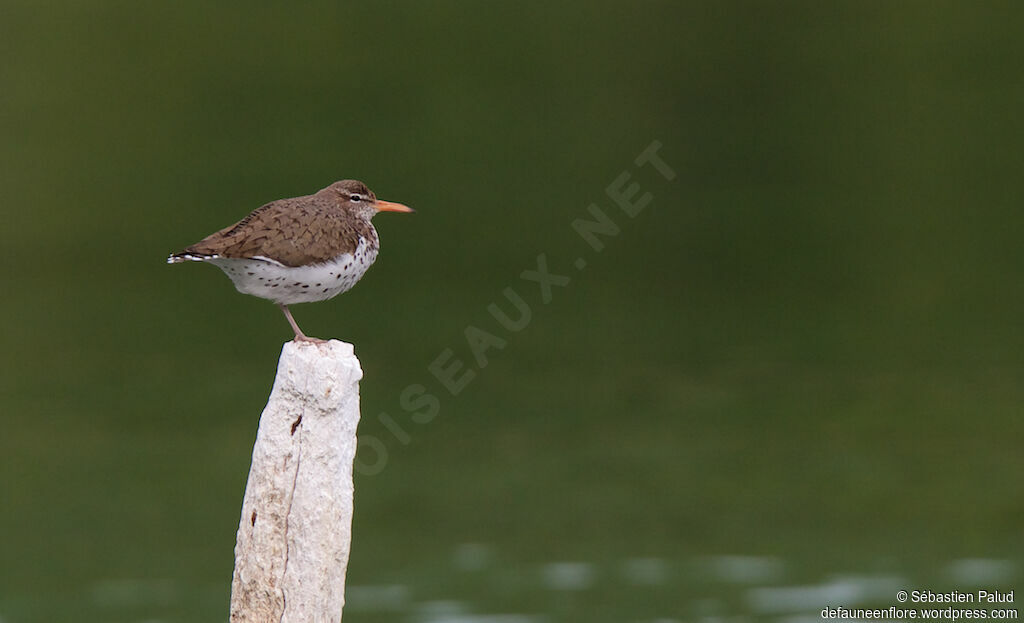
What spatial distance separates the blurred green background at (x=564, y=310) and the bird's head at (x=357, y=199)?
5.65m

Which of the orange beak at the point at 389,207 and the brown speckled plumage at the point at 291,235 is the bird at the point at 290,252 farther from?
the orange beak at the point at 389,207

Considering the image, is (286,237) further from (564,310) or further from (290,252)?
(564,310)

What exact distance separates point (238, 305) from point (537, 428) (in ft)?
24.9

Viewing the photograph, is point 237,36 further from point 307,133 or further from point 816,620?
point 816,620

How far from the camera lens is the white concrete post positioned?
895 centimetres

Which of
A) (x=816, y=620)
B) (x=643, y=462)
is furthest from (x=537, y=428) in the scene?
(x=816, y=620)

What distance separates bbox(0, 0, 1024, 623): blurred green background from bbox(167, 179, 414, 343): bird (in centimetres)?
610

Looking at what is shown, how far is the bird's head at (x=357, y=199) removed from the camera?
11.2 m

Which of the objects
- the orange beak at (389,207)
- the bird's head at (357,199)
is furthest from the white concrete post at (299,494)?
the orange beak at (389,207)

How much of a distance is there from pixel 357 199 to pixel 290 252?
1.35 m

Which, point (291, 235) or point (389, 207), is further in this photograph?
point (389, 207)

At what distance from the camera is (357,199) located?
11.4 m

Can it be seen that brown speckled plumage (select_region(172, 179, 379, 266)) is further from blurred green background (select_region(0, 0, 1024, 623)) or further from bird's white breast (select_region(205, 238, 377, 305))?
blurred green background (select_region(0, 0, 1024, 623))

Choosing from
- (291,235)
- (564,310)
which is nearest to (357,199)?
(291,235)
